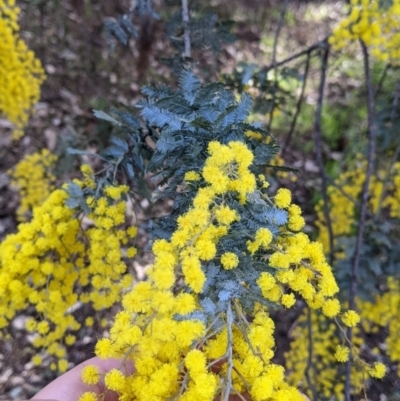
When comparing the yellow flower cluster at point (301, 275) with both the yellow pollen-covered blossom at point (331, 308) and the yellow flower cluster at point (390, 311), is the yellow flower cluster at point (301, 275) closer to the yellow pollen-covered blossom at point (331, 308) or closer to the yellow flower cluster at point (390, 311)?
the yellow pollen-covered blossom at point (331, 308)

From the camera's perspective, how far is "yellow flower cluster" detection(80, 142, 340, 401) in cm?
85

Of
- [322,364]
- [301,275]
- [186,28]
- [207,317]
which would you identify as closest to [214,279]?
[207,317]

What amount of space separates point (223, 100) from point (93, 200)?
0.48 meters

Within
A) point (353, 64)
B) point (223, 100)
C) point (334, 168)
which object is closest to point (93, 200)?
point (223, 100)

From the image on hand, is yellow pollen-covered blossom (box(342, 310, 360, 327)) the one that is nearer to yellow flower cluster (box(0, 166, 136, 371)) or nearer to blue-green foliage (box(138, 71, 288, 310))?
blue-green foliage (box(138, 71, 288, 310))

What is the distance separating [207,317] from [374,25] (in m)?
1.20

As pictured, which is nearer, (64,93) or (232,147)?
(232,147)

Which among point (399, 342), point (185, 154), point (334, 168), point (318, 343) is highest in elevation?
point (334, 168)

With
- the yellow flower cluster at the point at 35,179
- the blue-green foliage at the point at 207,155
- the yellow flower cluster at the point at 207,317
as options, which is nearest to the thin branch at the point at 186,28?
the blue-green foliage at the point at 207,155

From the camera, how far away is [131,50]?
3760 millimetres

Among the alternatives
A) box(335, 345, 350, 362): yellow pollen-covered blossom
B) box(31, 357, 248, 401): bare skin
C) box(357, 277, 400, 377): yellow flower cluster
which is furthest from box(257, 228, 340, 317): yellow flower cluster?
box(357, 277, 400, 377): yellow flower cluster

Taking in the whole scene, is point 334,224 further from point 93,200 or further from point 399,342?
point 93,200

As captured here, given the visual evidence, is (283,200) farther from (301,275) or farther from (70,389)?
(70,389)

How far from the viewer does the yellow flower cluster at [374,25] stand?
58.4 inches
